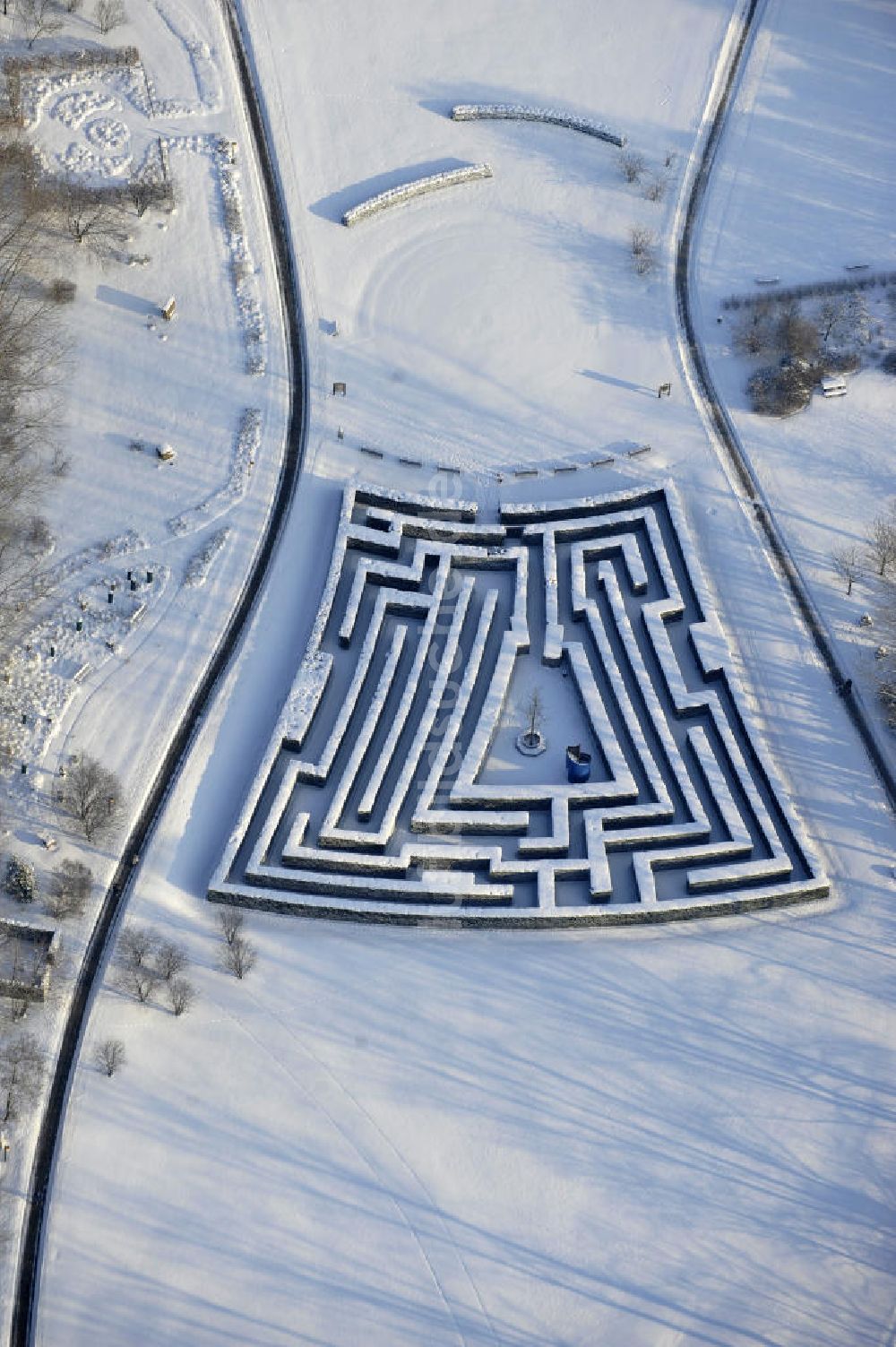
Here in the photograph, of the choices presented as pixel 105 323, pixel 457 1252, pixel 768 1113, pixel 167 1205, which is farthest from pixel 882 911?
pixel 105 323

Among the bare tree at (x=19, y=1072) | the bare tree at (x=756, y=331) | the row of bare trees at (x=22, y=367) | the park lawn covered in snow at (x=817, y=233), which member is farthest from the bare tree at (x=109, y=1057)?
the bare tree at (x=756, y=331)

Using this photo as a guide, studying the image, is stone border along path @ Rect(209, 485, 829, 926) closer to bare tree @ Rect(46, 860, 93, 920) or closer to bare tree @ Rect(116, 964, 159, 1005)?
bare tree @ Rect(116, 964, 159, 1005)

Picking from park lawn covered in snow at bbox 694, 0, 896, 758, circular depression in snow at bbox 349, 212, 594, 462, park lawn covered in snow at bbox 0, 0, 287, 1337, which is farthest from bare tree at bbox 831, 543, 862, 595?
park lawn covered in snow at bbox 0, 0, 287, 1337

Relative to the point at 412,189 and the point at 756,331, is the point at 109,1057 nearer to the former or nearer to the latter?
the point at 756,331

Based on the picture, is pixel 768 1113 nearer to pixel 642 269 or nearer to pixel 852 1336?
pixel 852 1336

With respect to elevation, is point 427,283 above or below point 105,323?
above

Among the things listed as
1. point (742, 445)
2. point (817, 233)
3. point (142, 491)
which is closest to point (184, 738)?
point (142, 491)

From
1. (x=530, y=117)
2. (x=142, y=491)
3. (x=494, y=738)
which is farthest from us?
(x=530, y=117)
